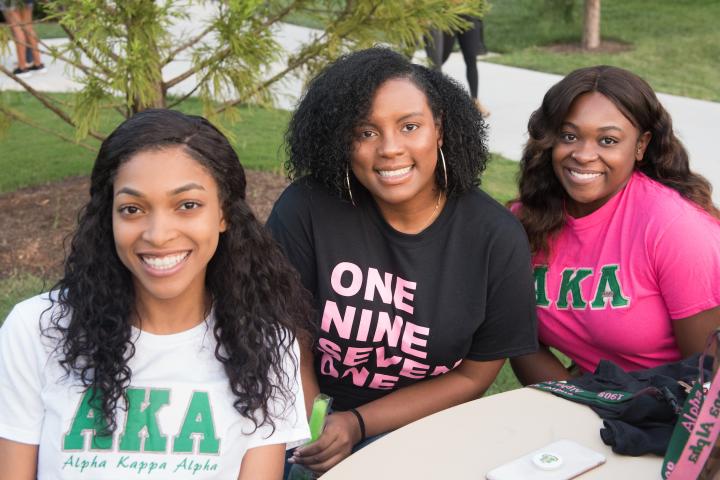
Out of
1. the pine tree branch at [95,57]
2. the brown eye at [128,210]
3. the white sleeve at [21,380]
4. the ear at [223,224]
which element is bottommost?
the white sleeve at [21,380]

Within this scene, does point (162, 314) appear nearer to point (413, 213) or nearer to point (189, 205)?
point (189, 205)

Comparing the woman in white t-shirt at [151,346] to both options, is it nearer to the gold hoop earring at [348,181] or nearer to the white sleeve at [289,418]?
the white sleeve at [289,418]

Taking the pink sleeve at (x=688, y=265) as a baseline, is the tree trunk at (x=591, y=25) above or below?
above

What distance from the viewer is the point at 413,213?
8.09 ft

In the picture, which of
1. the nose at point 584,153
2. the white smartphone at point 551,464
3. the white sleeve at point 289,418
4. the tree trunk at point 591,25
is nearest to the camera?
the white smartphone at point 551,464

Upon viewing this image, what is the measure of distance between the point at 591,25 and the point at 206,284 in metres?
9.79

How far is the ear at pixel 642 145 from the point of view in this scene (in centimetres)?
269

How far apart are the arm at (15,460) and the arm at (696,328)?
5.50ft

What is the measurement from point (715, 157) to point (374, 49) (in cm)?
495

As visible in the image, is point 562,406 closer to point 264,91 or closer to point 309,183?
point 309,183

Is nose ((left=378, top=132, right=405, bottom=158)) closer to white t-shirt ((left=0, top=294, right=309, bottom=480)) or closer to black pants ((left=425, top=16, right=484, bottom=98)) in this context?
white t-shirt ((left=0, top=294, right=309, bottom=480))

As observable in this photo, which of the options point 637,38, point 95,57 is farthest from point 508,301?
point 637,38

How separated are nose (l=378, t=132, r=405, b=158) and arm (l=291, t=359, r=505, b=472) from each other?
0.61m

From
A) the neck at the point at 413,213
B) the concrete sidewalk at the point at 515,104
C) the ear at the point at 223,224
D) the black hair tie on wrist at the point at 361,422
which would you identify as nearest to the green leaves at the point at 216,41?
the concrete sidewalk at the point at 515,104
